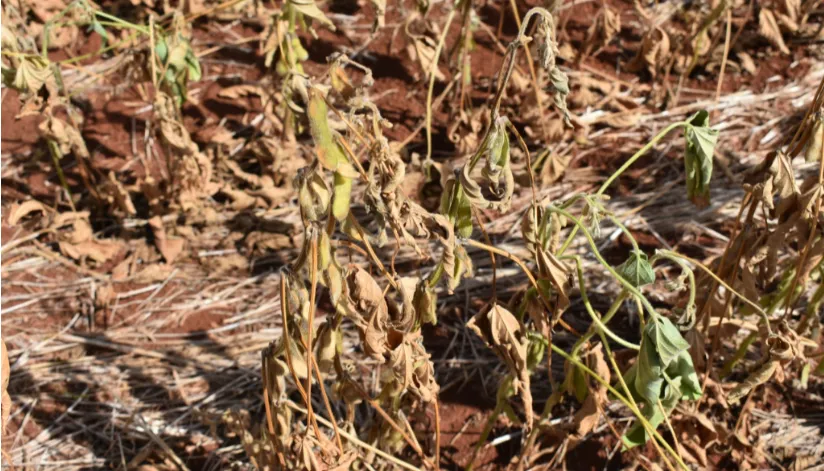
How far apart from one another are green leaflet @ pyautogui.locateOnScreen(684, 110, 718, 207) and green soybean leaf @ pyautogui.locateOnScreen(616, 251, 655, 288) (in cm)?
22

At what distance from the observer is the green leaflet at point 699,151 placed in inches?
60.0

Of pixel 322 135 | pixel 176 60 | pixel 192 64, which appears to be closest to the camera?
pixel 322 135

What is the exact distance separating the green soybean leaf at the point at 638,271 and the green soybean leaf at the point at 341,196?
48 centimetres

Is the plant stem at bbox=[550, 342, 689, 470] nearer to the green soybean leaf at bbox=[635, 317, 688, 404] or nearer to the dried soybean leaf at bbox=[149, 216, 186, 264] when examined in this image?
the green soybean leaf at bbox=[635, 317, 688, 404]

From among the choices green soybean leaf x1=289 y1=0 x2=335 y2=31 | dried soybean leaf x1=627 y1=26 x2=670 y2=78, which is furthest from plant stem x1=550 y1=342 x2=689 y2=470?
dried soybean leaf x1=627 y1=26 x2=670 y2=78

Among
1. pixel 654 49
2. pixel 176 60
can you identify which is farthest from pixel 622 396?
pixel 654 49

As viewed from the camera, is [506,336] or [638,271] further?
[506,336]

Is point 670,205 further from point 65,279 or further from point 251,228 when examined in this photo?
point 65,279

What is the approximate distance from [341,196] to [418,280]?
0.31 m

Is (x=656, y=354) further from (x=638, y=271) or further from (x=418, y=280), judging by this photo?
(x=418, y=280)

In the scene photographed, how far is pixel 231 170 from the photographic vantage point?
2.73 metres

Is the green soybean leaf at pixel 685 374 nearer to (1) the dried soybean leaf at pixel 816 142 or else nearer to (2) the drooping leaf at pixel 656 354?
(2) the drooping leaf at pixel 656 354

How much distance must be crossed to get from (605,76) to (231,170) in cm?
128

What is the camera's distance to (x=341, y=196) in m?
1.34
